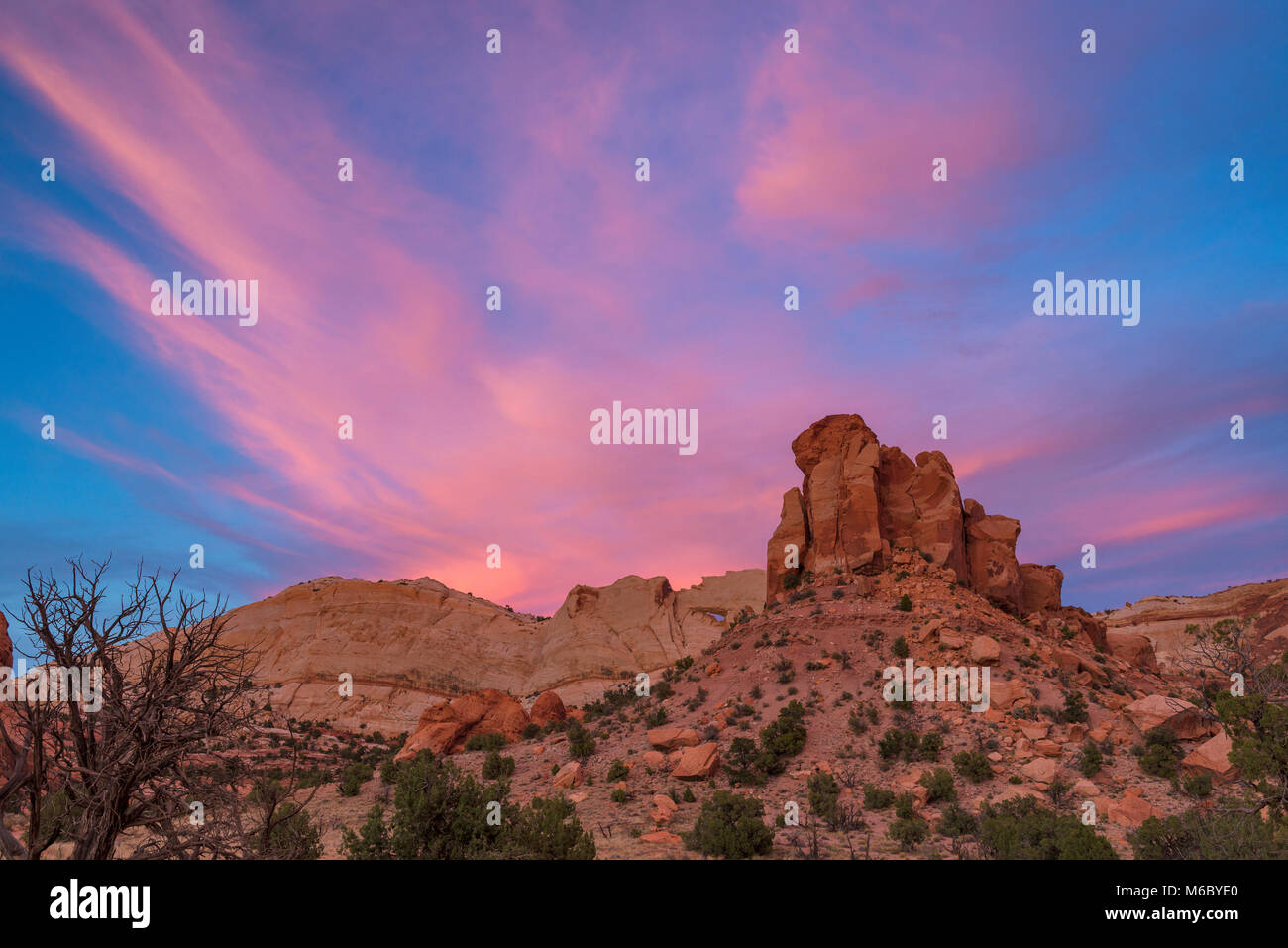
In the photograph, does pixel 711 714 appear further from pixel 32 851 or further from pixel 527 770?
pixel 32 851

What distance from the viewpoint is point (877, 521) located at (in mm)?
42812

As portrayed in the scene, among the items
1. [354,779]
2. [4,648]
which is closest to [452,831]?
[354,779]

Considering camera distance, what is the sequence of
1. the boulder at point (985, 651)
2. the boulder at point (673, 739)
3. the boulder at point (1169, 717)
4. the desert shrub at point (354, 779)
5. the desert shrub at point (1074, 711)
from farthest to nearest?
1. the boulder at point (985, 651)
2. the boulder at point (673, 739)
3. the desert shrub at point (354, 779)
4. the desert shrub at point (1074, 711)
5. the boulder at point (1169, 717)

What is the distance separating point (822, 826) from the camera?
20188mm

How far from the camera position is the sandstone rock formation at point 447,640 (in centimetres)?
6581

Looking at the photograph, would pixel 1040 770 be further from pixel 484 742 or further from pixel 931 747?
pixel 484 742

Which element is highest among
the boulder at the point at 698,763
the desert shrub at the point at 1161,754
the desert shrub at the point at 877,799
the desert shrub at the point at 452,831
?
the desert shrub at the point at 452,831

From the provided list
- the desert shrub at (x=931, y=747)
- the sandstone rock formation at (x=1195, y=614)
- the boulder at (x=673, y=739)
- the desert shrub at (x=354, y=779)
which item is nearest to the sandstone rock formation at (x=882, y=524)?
the desert shrub at (x=931, y=747)

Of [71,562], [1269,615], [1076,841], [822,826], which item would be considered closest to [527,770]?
[822,826]

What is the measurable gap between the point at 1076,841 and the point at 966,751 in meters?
12.6

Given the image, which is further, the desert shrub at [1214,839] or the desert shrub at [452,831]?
the desert shrub at [452,831]

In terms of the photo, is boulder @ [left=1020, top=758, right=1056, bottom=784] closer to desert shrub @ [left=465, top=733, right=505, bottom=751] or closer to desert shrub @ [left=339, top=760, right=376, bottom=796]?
desert shrub @ [left=465, top=733, right=505, bottom=751]

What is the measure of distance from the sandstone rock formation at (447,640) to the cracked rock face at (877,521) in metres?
30.3

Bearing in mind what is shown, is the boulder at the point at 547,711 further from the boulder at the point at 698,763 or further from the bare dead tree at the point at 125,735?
the bare dead tree at the point at 125,735
